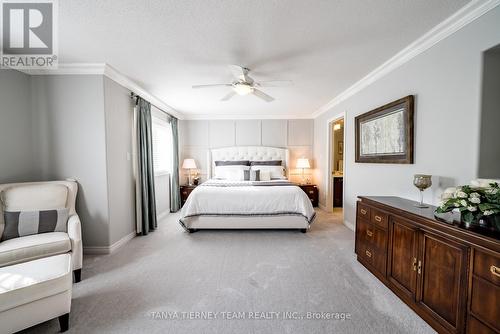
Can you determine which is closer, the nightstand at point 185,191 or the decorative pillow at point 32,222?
the decorative pillow at point 32,222

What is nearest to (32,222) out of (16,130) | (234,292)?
(16,130)

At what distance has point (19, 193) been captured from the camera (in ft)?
7.48

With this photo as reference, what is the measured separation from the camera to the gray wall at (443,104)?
5.53 ft

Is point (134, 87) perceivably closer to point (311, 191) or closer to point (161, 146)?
point (161, 146)

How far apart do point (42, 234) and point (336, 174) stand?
18.3 feet

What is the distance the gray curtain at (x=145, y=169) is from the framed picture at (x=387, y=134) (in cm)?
363

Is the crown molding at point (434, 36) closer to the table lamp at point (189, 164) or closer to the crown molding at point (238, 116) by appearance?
the crown molding at point (238, 116)

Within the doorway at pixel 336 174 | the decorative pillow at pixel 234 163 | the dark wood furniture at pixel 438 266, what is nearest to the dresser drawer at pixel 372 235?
the dark wood furniture at pixel 438 266

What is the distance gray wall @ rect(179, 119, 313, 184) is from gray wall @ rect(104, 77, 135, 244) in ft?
7.87

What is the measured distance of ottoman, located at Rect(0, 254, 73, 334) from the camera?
1.37 meters

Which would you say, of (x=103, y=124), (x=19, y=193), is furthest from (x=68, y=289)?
(x=103, y=124)

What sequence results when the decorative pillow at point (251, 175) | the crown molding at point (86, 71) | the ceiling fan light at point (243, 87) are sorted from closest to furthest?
the crown molding at point (86, 71) → the ceiling fan light at point (243, 87) → the decorative pillow at point (251, 175)

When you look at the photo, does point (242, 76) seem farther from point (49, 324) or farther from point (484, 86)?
point (49, 324)

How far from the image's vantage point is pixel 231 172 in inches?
205
